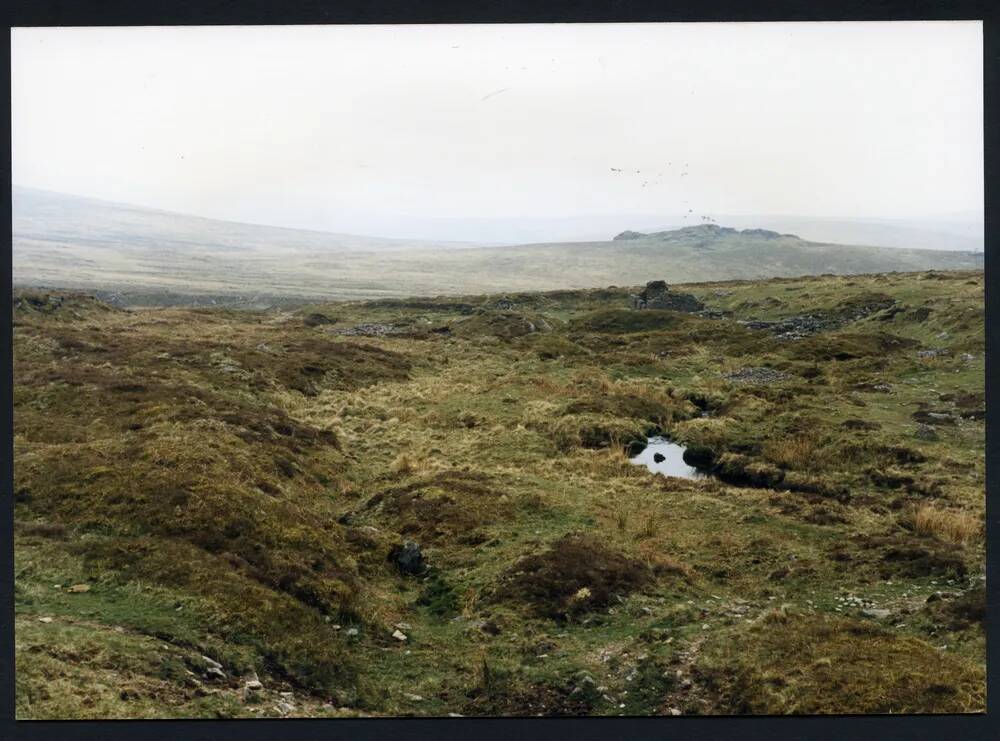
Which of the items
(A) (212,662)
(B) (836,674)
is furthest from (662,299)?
(A) (212,662)

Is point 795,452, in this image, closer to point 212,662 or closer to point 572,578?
point 572,578

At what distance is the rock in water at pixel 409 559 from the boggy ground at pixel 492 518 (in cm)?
17

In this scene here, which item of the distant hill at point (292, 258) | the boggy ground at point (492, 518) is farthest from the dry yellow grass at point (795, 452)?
the distant hill at point (292, 258)

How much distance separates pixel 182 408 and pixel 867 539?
16333 mm

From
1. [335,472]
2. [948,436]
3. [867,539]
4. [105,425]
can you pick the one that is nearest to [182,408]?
[105,425]

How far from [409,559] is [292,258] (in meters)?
16.9

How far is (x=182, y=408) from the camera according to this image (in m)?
18.5

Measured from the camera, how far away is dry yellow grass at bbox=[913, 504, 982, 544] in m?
15.1

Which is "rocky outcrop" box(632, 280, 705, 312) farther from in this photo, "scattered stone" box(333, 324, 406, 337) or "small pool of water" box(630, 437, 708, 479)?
"scattered stone" box(333, 324, 406, 337)

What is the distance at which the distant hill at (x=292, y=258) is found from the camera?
25.0 metres

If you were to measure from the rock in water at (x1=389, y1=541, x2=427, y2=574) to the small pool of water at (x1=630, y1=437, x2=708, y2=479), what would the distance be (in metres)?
6.81

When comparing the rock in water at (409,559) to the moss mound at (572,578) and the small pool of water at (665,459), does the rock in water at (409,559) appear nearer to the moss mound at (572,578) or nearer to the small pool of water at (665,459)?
the moss mound at (572,578)

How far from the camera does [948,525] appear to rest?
15359mm

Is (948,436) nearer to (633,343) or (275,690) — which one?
(633,343)
